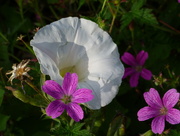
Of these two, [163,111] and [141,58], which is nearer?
[163,111]

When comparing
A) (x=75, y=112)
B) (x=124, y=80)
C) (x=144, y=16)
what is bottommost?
(x=124, y=80)

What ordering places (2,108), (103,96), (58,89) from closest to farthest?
(58,89) < (103,96) < (2,108)

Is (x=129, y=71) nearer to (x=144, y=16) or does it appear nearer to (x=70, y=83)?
(x=144, y=16)

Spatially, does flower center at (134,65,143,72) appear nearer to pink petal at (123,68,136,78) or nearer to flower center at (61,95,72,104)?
pink petal at (123,68,136,78)

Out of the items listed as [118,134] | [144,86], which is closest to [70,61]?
[118,134]

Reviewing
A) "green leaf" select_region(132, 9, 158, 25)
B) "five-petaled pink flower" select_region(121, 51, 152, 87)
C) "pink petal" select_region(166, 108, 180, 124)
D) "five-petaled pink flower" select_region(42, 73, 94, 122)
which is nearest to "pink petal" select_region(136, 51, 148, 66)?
"five-petaled pink flower" select_region(121, 51, 152, 87)

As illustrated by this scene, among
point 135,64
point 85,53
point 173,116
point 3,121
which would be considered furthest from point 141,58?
point 3,121

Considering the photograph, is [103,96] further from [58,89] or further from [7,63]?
[7,63]

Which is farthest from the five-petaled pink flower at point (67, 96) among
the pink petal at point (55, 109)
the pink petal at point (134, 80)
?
the pink petal at point (134, 80)
